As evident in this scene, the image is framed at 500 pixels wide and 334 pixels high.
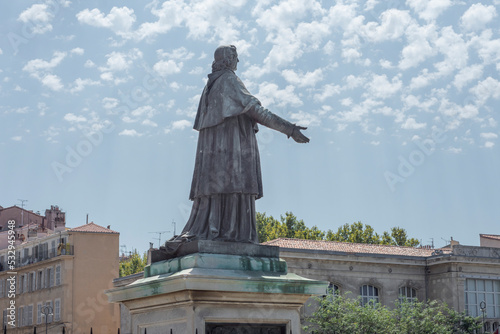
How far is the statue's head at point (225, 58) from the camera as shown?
1148 cm

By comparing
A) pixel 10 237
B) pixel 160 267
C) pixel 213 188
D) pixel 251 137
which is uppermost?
pixel 10 237

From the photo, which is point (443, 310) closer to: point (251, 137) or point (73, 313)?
point (73, 313)

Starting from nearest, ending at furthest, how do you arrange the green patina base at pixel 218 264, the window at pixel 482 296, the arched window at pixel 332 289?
the green patina base at pixel 218 264
the arched window at pixel 332 289
the window at pixel 482 296

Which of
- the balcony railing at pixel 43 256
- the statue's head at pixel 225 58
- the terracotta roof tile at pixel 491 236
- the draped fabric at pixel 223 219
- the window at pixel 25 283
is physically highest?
the terracotta roof tile at pixel 491 236

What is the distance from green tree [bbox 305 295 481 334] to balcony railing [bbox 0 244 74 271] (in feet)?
86.5

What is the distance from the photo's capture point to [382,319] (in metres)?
47.1

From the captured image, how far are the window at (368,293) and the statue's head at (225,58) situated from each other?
142ft

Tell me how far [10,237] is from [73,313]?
437 inches

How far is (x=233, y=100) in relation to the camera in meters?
11.2

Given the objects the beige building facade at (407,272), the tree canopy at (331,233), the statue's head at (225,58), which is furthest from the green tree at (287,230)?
the statue's head at (225,58)

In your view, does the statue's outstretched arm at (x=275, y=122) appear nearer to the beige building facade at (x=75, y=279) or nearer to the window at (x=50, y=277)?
the beige building facade at (x=75, y=279)

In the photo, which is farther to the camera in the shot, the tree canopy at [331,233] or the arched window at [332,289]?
the tree canopy at [331,233]

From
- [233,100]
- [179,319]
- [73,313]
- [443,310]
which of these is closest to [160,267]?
Answer: [179,319]

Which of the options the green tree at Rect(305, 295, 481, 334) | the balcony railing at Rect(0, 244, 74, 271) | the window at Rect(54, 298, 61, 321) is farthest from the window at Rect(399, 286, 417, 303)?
the window at Rect(54, 298, 61, 321)
